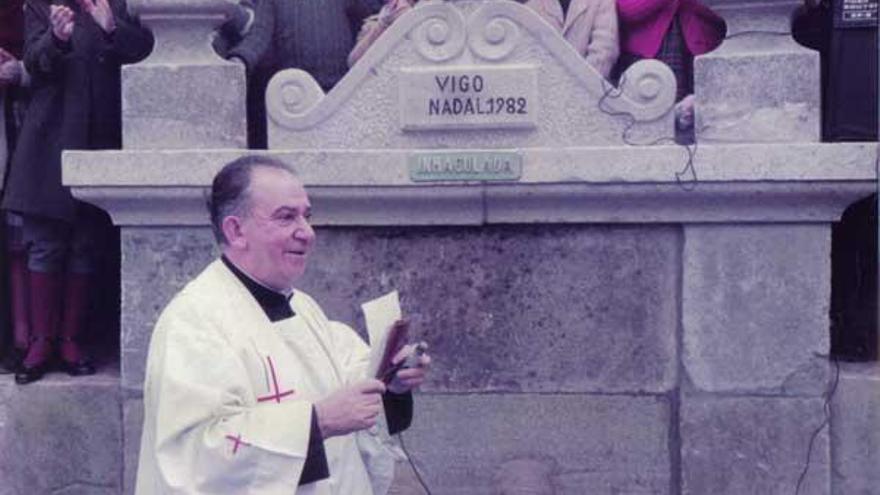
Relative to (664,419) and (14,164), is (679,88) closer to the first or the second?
(664,419)

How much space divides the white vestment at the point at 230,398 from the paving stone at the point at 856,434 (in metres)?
2.61

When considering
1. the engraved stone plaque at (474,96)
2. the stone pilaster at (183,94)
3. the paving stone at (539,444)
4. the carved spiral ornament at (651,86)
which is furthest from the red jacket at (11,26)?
the carved spiral ornament at (651,86)

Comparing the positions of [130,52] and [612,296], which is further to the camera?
[130,52]

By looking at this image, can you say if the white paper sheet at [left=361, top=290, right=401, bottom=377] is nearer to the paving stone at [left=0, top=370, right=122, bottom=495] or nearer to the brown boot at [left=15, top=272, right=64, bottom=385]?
the paving stone at [left=0, top=370, right=122, bottom=495]

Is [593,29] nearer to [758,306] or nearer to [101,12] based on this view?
[758,306]

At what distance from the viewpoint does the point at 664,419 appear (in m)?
5.92

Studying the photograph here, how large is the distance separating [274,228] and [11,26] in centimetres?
359

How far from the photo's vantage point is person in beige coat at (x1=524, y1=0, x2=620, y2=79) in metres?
6.19

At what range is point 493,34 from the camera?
19.5 feet

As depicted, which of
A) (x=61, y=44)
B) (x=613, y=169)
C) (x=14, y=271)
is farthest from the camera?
(x=14, y=271)

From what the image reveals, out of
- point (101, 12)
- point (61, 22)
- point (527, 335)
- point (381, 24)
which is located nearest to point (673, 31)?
point (381, 24)

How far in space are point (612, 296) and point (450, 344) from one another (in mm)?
673

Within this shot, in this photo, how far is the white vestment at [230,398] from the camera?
360 cm

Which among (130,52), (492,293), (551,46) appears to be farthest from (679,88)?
(130,52)
